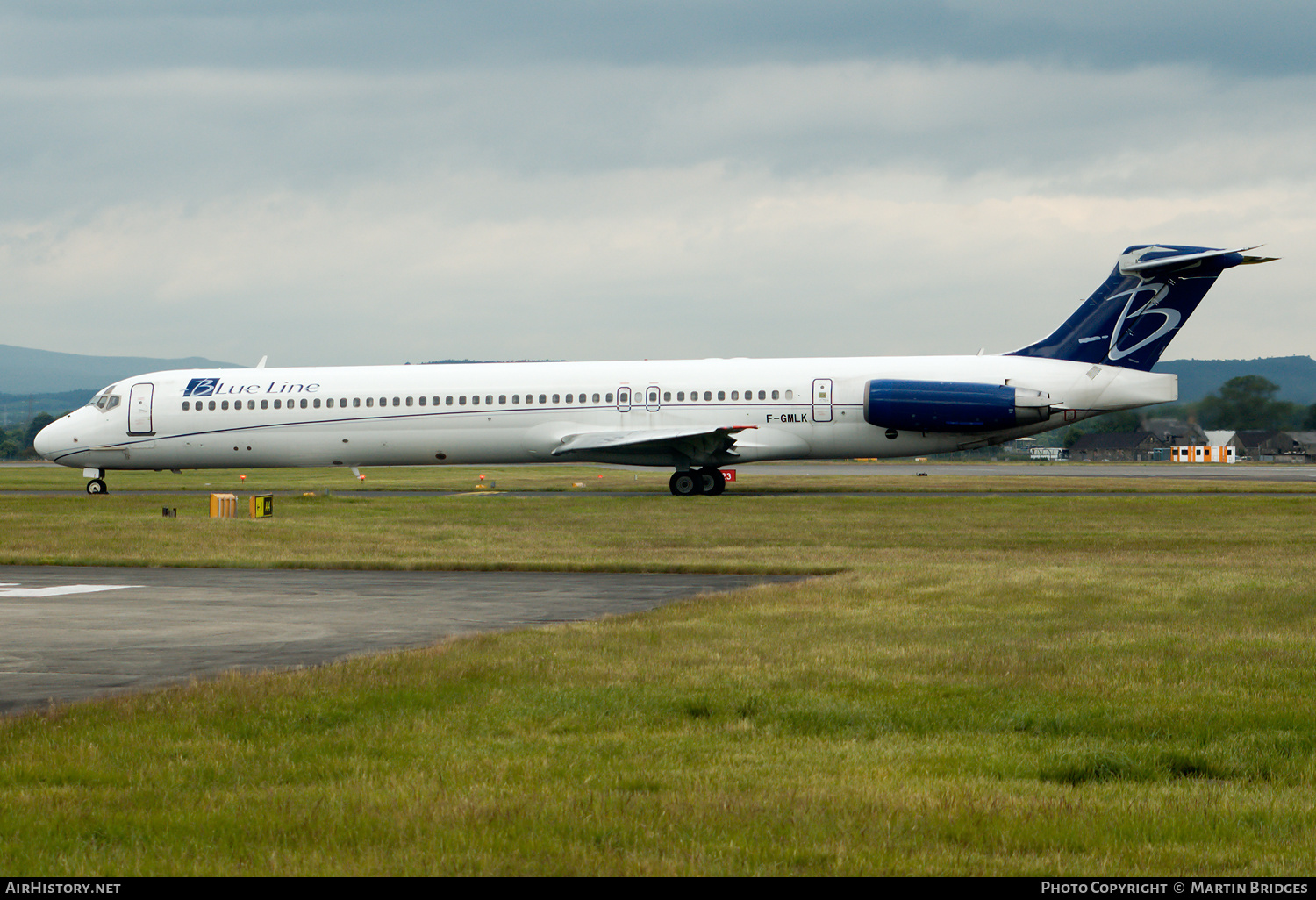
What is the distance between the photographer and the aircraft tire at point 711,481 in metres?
36.8

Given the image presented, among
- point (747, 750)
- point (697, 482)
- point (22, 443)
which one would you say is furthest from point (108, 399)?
point (22, 443)

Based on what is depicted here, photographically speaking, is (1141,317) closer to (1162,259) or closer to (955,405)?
(1162,259)

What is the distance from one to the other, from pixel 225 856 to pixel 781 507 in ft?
87.9

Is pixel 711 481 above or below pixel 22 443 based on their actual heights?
below

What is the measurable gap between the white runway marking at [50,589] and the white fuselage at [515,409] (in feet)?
68.7

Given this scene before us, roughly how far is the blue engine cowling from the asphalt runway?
1810cm

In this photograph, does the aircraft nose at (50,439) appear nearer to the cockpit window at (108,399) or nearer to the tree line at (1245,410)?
the cockpit window at (108,399)

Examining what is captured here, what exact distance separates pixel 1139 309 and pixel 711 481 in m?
12.8

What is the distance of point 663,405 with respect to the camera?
37094mm

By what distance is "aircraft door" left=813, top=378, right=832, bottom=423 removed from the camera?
36156 millimetres
